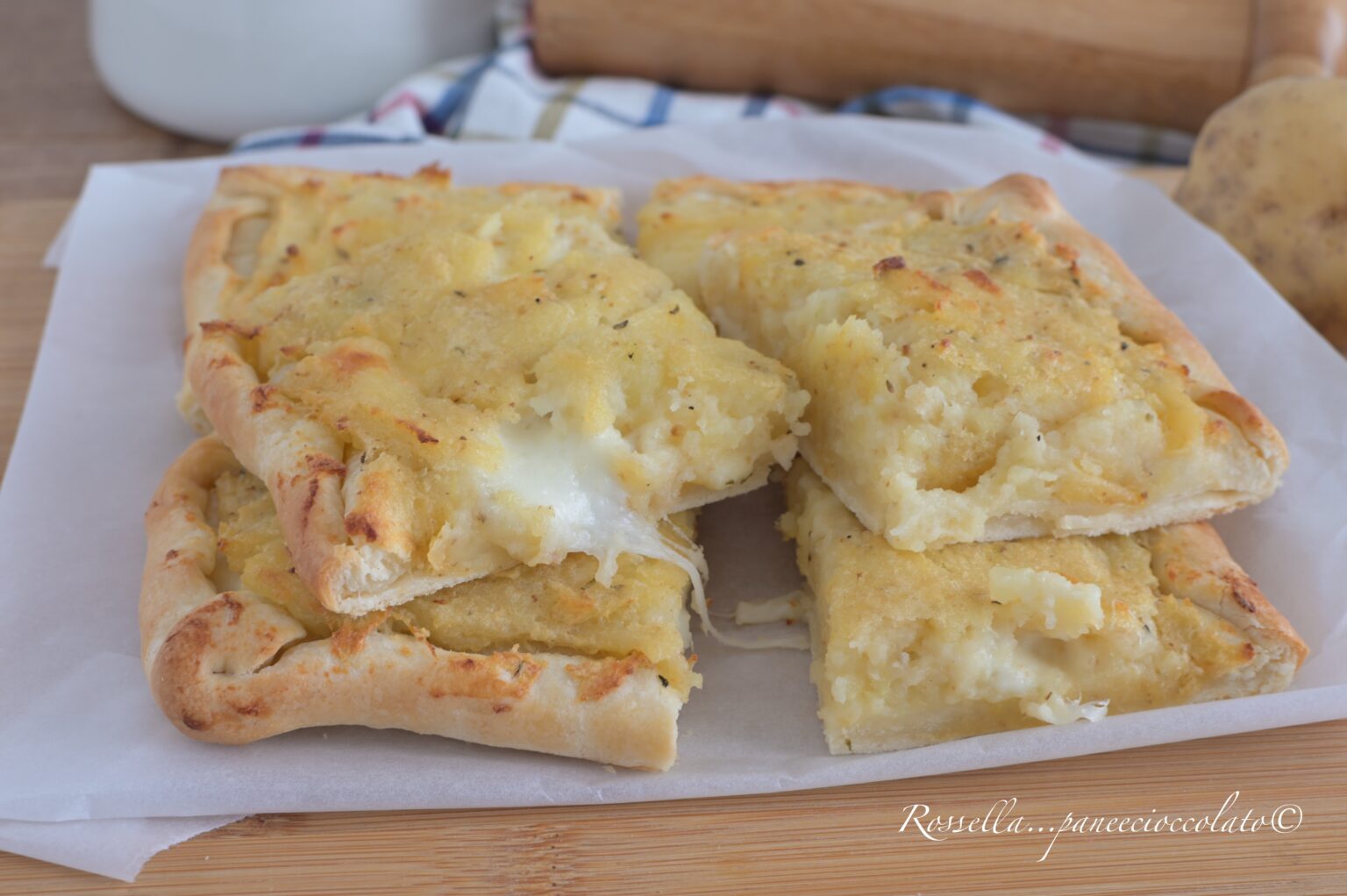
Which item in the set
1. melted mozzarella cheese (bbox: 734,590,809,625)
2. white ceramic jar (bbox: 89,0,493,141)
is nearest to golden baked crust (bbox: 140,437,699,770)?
melted mozzarella cheese (bbox: 734,590,809,625)

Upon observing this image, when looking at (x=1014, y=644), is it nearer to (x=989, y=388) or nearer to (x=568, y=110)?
(x=989, y=388)

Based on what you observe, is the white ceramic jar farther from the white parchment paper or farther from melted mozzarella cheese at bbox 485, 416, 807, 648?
melted mozzarella cheese at bbox 485, 416, 807, 648

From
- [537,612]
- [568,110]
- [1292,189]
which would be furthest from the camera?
[568,110]

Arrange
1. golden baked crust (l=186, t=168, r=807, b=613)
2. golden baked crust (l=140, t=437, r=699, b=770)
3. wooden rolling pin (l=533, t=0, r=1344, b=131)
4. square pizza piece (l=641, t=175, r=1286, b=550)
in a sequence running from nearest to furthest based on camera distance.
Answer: golden baked crust (l=140, t=437, r=699, b=770)
golden baked crust (l=186, t=168, r=807, b=613)
square pizza piece (l=641, t=175, r=1286, b=550)
wooden rolling pin (l=533, t=0, r=1344, b=131)

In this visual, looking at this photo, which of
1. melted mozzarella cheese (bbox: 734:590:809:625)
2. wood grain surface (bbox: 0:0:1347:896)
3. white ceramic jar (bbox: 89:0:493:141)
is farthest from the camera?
white ceramic jar (bbox: 89:0:493:141)

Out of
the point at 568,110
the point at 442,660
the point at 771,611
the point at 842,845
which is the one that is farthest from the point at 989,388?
the point at 568,110

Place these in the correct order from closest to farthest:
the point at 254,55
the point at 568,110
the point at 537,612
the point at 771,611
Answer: the point at 537,612 → the point at 771,611 → the point at 254,55 → the point at 568,110

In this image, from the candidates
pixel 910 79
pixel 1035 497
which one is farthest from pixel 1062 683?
pixel 910 79
